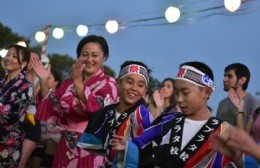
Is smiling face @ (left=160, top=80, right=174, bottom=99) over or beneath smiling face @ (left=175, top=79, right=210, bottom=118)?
over

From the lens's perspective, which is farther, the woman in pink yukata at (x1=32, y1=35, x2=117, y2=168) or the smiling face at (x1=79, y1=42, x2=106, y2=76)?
the smiling face at (x1=79, y1=42, x2=106, y2=76)

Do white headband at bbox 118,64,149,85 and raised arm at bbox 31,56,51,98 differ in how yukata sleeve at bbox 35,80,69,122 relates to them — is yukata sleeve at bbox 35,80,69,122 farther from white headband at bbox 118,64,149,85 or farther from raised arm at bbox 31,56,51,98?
white headband at bbox 118,64,149,85

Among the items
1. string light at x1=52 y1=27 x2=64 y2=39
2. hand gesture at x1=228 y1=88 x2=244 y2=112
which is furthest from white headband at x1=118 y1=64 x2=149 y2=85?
string light at x1=52 y1=27 x2=64 y2=39

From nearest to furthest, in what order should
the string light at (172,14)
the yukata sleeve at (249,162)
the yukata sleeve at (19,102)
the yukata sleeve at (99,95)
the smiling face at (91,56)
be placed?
the yukata sleeve at (249,162) → the yukata sleeve at (99,95) → the smiling face at (91,56) → the yukata sleeve at (19,102) → the string light at (172,14)

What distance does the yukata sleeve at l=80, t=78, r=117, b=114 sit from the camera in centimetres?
509

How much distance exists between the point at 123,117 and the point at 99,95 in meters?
0.73

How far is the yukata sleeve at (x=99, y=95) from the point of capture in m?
5.09

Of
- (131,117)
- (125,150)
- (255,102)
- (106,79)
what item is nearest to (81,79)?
(106,79)

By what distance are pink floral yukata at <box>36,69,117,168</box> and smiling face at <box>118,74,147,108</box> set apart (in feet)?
1.65

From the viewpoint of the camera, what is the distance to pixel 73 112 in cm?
522

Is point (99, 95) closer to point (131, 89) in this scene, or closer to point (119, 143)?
point (131, 89)

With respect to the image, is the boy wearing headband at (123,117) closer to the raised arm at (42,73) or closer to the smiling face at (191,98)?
the smiling face at (191,98)

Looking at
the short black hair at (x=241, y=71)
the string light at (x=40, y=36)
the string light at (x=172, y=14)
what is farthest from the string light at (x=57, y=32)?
the short black hair at (x=241, y=71)

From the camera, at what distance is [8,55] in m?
6.21
